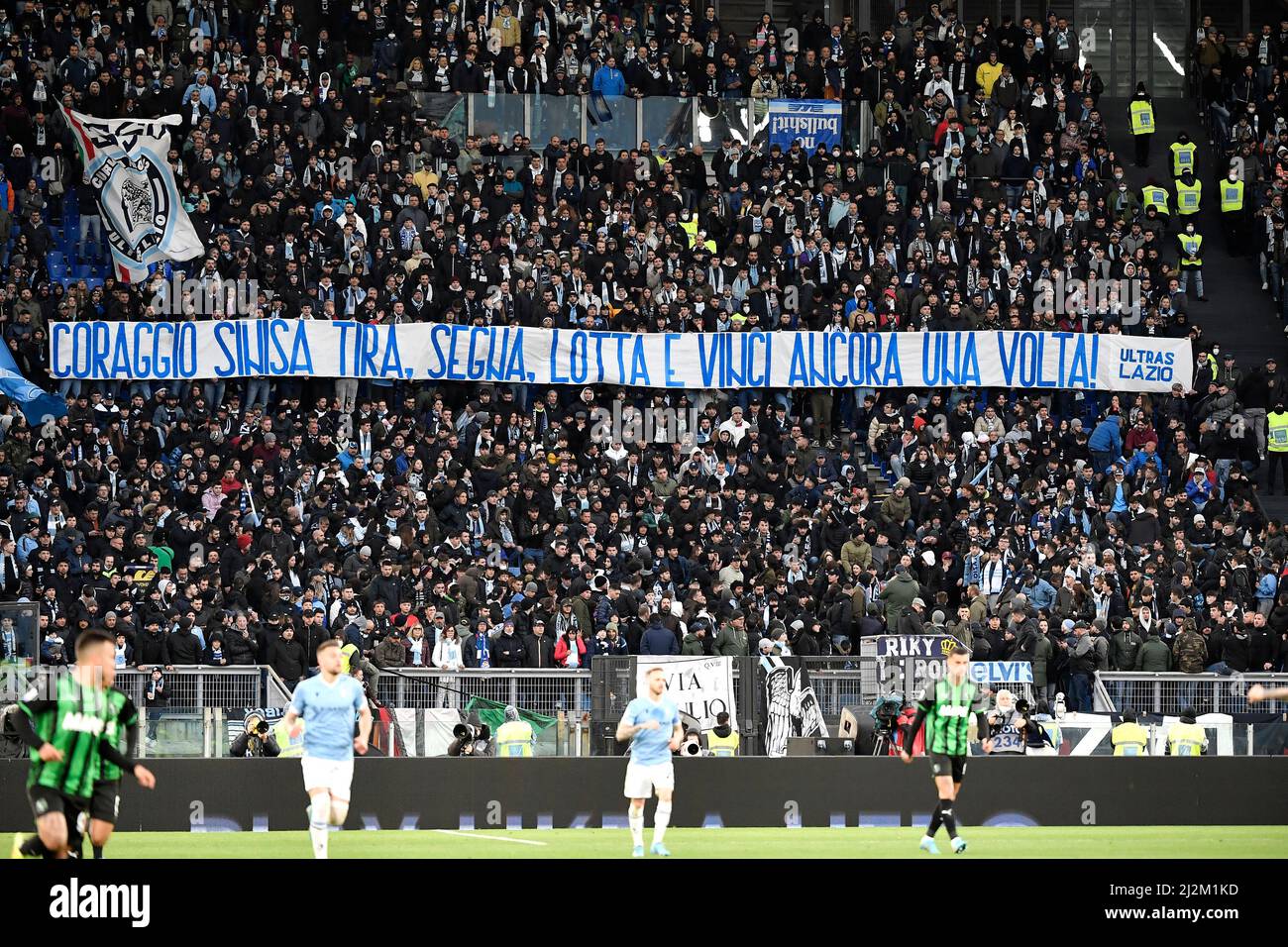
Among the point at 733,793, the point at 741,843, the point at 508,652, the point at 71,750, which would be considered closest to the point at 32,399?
the point at 508,652

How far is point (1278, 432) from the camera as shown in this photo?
129 feet

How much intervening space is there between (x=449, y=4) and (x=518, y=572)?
46.8 ft

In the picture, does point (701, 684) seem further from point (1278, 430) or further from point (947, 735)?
point (1278, 430)

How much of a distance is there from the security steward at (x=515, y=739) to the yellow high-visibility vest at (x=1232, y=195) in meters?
22.6

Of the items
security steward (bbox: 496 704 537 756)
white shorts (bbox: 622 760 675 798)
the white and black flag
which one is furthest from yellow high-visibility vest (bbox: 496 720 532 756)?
white shorts (bbox: 622 760 675 798)

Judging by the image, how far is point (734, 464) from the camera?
37.4 meters

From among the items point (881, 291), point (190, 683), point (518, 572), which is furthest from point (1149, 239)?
point (190, 683)

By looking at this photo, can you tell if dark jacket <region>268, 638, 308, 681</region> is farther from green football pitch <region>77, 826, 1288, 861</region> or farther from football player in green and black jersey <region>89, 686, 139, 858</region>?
football player in green and black jersey <region>89, 686, 139, 858</region>

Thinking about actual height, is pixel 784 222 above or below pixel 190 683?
above

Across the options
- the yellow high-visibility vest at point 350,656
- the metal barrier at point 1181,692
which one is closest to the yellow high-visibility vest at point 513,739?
the yellow high-visibility vest at point 350,656

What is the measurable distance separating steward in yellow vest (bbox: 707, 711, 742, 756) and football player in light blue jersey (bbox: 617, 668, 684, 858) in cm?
598

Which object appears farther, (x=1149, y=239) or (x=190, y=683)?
(x=1149, y=239)

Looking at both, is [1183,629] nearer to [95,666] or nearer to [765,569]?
[765,569]

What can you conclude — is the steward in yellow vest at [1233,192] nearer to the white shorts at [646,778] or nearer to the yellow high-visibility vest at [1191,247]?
the yellow high-visibility vest at [1191,247]
